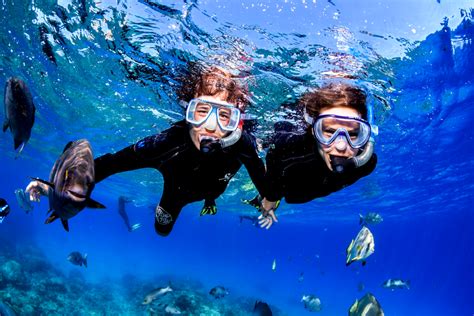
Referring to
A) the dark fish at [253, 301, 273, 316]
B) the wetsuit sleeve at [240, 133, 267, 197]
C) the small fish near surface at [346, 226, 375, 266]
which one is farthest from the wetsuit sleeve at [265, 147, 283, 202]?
the dark fish at [253, 301, 273, 316]

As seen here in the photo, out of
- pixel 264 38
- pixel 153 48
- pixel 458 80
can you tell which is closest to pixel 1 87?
pixel 153 48

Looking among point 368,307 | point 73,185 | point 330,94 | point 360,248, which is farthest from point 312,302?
point 73,185

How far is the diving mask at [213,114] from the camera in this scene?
5094 millimetres

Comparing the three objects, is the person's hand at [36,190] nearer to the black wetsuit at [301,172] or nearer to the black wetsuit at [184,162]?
the black wetsuit at [184,162]

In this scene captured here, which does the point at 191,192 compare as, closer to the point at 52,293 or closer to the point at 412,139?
the point at 412,139

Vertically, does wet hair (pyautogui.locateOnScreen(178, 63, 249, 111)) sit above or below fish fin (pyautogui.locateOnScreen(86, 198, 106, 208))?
above

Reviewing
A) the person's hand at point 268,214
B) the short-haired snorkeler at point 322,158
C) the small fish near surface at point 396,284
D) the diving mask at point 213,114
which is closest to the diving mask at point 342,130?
the short-haired snorkeler at point 322,158

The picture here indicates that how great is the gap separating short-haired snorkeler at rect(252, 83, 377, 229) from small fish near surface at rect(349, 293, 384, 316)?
6.75ft

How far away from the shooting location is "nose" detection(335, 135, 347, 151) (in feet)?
15.3

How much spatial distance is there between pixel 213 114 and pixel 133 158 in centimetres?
159

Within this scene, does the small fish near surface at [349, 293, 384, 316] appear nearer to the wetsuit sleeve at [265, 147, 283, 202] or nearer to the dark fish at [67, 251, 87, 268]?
the wetsuit sleeve at [265, 147, 283, 202]

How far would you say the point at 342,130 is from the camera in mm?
4625

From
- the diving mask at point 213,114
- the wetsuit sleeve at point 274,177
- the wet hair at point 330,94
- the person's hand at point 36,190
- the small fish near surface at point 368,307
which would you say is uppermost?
the wet hair at point 330,94

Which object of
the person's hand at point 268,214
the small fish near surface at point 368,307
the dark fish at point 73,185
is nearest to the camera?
the dark fish at point 73,185
